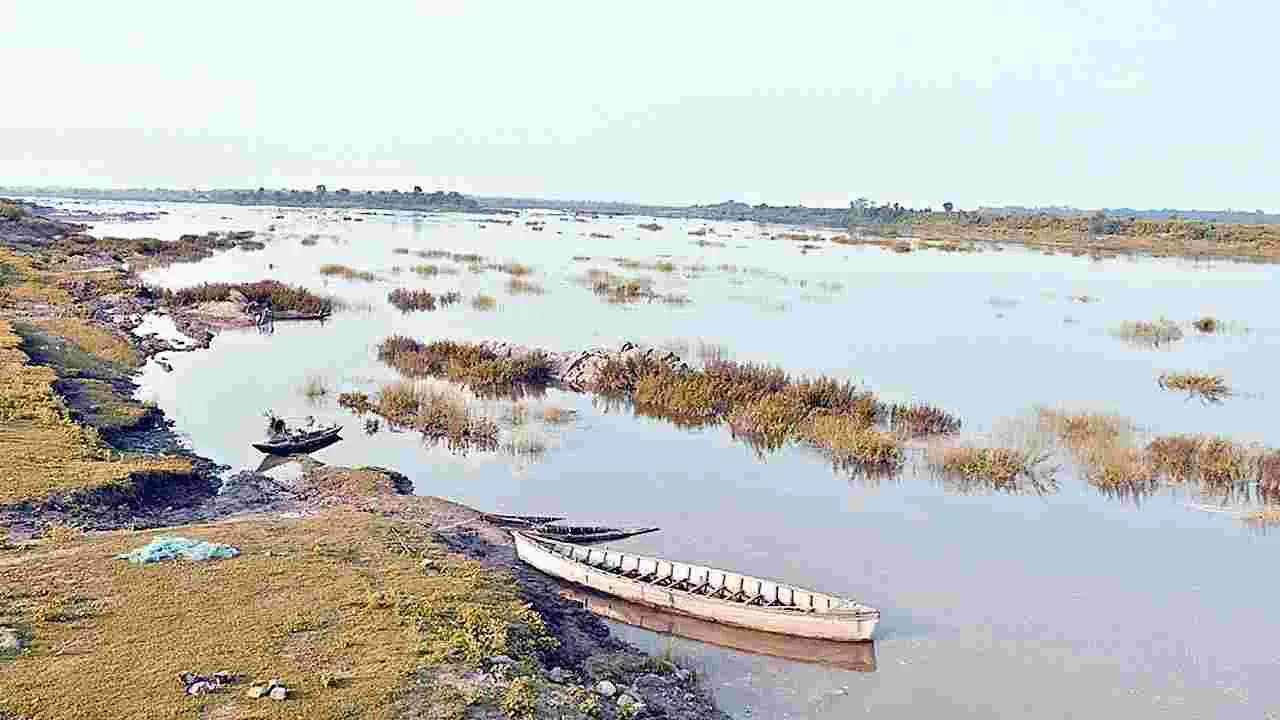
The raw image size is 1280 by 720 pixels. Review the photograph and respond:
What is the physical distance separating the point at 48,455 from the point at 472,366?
1525cm

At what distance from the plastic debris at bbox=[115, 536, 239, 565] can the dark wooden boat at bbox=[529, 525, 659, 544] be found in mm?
5888

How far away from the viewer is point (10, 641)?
11.0 metres

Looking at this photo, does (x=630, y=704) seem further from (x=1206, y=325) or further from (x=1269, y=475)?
(x=1206, y=325)

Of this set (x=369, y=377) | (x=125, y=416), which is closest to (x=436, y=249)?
(x=369, y=377)

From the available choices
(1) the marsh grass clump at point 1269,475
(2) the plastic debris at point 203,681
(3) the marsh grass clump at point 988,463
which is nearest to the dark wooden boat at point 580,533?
(2) the plastic debris at point 203,681

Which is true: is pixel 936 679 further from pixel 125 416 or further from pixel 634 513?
pixel 125 416

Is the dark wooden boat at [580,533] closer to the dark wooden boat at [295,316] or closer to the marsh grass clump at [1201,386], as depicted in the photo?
the marsh grass clump at [1201,386]

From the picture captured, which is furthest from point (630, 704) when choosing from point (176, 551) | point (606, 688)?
point (176, 551)

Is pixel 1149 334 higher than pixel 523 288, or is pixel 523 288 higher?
pixel 1149 334

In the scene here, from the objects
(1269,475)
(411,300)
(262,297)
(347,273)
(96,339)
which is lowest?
(1269,475)

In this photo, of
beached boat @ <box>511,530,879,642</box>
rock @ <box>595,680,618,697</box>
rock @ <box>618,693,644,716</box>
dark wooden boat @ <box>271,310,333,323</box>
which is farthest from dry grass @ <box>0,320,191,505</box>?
dark wooden boat @ <box>271,310,333,323</box>

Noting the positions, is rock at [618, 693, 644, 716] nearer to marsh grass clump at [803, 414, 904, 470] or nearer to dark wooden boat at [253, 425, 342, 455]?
marsh grass clump at [803, 414, 904, 470]

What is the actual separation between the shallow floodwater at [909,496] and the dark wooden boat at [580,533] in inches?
29.6

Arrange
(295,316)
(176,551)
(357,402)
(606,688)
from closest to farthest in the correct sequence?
(606,688) → (176,551) → (357,402) → (295,316)
